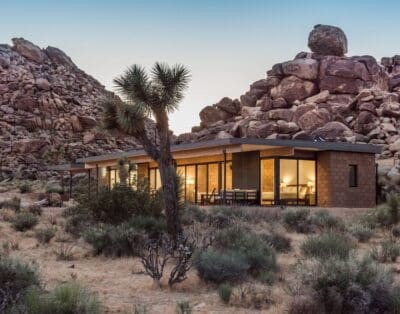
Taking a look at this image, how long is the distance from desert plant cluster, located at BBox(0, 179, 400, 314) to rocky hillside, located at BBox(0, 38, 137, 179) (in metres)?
36.2

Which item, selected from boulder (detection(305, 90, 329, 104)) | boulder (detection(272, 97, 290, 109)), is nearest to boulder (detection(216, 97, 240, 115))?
boulder (detection(272, 97, 290, 109))

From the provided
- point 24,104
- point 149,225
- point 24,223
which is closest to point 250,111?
point 24,104

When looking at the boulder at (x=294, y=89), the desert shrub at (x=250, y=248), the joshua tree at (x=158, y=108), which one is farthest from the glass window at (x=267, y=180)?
the boulder at (x=294, y=89)

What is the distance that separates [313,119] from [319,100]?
8.68 meters

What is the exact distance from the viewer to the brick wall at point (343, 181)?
81.7ft

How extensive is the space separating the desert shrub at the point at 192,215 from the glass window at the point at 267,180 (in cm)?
665

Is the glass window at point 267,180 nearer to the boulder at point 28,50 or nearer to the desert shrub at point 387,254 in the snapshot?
the desert shrub at point 387,254

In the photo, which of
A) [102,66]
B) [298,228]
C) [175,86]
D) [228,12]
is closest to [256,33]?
[228,12]

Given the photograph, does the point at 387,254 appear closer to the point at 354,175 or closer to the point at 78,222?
the point at 78,222

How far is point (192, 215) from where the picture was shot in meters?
18.2

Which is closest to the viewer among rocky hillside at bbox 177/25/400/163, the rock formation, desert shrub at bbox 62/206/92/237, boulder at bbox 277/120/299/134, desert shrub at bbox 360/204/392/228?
desert shrub at bbox 62/206/92/237

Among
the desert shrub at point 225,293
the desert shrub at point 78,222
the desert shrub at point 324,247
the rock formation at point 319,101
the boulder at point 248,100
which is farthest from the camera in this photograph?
the boulder at point 248,100

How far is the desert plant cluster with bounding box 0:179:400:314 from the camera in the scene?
6.42m

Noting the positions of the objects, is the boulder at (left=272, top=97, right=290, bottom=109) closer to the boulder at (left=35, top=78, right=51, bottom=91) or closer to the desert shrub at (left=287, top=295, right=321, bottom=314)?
the boulder at (left=35, top=78, right=51, bottom=91)
